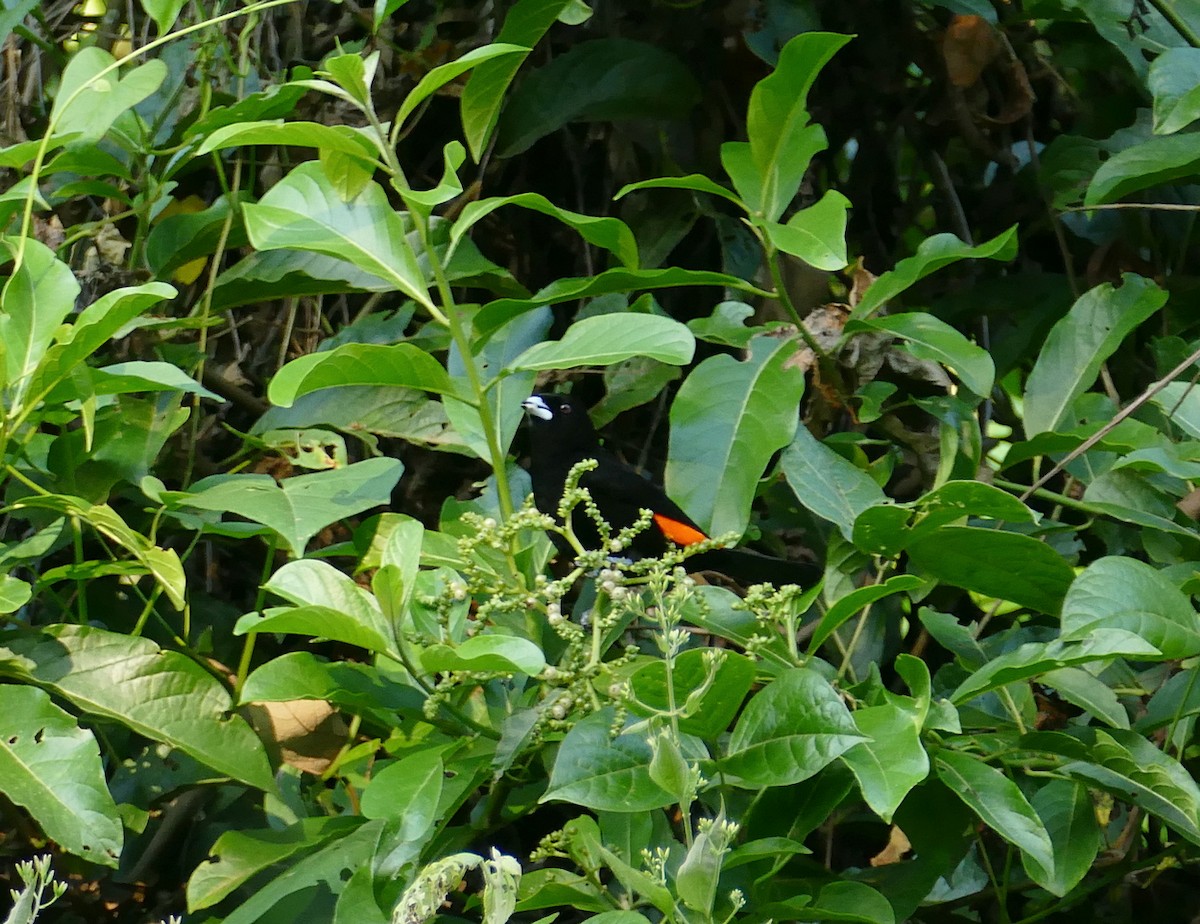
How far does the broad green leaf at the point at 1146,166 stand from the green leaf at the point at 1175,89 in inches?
3.5

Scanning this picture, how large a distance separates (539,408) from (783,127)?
1043mm

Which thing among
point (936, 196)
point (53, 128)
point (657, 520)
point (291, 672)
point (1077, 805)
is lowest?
point (657, 520)

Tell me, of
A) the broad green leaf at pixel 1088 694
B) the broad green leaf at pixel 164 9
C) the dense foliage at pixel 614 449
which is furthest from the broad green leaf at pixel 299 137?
the broad green leaf at pixel 1088 694

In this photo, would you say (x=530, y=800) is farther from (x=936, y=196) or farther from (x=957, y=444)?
(x=936, y=196)

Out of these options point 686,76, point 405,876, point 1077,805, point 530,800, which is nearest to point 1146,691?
point 1077,805

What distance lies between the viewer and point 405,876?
57.2 inches

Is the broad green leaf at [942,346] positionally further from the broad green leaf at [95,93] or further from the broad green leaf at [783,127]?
the broad green leaf at [95,93]

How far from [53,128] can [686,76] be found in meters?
1.15

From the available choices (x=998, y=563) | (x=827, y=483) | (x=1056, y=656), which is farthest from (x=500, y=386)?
(x=1056, y=656)

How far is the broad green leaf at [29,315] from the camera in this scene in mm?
1593

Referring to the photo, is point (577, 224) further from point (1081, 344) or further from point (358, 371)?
point (1081, 344)

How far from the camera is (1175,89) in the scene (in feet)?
6.49

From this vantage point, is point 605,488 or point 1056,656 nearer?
point 1056,656

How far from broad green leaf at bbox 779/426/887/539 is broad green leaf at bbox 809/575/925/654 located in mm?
231
